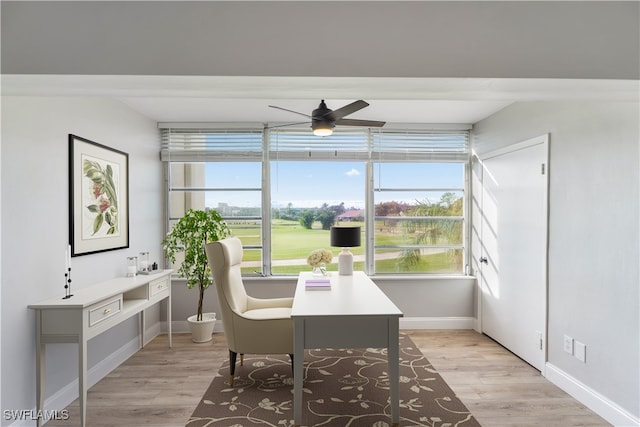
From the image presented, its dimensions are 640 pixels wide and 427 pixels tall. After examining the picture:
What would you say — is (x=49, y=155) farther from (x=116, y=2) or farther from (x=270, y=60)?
(x=270, y=60)

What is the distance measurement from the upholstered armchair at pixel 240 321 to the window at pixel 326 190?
1453 mm

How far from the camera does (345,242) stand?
371cm

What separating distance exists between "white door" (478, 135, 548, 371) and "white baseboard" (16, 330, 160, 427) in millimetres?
3795

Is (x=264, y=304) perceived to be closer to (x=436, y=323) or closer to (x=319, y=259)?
(x=319, y=259)

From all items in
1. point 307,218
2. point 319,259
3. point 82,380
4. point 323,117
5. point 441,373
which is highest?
point 323,117

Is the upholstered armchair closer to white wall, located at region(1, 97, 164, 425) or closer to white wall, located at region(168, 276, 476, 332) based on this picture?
white wall, located at region(1, 97, 164, 425)

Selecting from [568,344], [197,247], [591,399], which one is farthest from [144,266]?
[591,399]

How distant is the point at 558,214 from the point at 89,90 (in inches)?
133

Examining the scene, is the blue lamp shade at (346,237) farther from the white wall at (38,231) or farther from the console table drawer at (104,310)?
the white wall at (38,231)

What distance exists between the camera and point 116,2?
5.51 ft

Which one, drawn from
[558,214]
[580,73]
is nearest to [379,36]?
[580,73]

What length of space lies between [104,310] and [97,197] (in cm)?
105

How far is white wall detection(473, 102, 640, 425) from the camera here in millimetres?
2326

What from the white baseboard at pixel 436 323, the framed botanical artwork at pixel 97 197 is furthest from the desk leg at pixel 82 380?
the white baseboard at pixel 436 323
